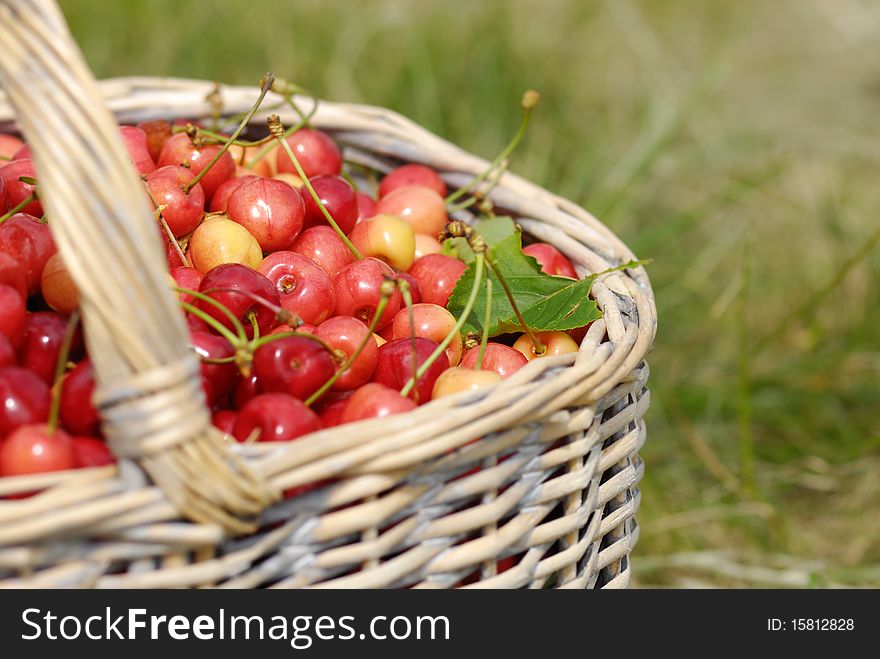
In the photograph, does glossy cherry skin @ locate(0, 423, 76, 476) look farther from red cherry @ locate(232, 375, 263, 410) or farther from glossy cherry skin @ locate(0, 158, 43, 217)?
glossy cherry skin @ locate(0, 158, 43, 217)

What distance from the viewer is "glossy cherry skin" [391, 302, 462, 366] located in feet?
3.41

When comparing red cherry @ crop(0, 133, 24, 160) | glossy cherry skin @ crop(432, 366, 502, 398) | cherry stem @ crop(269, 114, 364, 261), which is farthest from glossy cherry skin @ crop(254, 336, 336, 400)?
red cherry @ crop(0, 133, 24, 160)

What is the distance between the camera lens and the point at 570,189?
7.33 feet

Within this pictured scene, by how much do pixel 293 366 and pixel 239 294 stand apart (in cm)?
11

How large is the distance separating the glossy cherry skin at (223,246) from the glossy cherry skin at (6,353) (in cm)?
27

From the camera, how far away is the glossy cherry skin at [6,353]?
0.81m

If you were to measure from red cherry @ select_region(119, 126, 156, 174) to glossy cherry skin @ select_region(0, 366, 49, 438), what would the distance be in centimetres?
45

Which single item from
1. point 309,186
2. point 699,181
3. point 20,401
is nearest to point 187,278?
point 309,186

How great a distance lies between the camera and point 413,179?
1.32 metres

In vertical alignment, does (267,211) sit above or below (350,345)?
above

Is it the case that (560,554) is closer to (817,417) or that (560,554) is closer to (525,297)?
(525,297)

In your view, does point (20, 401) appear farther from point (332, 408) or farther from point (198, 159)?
point (198, 159)
